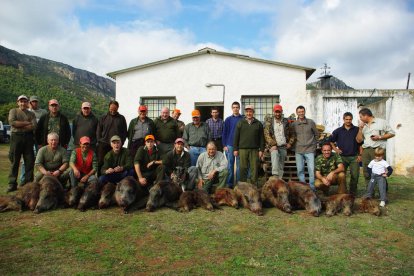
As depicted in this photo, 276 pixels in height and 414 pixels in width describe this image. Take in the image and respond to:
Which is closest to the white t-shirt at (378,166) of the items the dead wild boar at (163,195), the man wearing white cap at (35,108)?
the dead wild boar at (163,195)

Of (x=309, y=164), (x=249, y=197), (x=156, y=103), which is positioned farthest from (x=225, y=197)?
(x=156, y=103)

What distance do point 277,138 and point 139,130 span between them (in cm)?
311

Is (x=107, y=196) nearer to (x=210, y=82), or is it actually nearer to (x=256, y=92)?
(x=210, y=82)

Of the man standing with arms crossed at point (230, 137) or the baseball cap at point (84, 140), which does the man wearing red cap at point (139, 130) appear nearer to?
the baseball cap at point (84, 140)

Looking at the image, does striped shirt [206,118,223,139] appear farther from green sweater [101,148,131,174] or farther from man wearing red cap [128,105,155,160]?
green sweater [101,148,131,174]

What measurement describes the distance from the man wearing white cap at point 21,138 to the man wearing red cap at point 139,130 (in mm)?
2157

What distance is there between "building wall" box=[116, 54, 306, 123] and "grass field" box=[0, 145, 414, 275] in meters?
6.22

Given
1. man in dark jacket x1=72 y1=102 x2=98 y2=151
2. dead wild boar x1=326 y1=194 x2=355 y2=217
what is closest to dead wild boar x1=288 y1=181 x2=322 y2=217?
dead wild boar x1=326 y1=194 x2=355 y2=217

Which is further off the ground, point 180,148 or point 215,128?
point 215,128

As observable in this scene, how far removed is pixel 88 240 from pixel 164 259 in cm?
126

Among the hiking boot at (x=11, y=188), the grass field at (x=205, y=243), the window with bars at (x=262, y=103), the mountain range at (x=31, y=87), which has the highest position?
the mountain range at (x=31, y=87)

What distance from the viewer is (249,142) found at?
7.31 meters

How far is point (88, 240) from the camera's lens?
15.2 feet

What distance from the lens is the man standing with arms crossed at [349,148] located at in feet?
24.0
